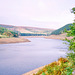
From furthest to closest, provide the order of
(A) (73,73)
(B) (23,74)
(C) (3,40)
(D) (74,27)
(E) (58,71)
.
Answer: (C) (3,40) → (B) (23,74) → (E) (58,71) → (D) (74,27) → (A) (73,73)

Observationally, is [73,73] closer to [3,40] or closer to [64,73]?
[64,73]

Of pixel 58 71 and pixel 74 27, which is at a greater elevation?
pixel 74 27

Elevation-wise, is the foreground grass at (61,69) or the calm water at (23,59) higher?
the foreground grass at (61,69)

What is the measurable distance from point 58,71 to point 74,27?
3626 millimetres

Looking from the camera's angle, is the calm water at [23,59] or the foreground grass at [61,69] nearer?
the foreground grass at [61,69]

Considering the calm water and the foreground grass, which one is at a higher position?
the foreground grass

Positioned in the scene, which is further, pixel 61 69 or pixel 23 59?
Answer: pixel 23 59

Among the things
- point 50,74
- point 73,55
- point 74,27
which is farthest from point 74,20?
point 50,74

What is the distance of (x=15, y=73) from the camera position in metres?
14.6

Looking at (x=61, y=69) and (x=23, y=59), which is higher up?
(x=61, y=69)

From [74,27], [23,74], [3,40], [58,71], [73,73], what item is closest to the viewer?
[73,73]

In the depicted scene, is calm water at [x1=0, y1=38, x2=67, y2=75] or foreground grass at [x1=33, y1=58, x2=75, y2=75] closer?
foreground grass at [x1=33, y1=58, x2=75, y2=75]

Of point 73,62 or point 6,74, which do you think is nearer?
point 73,62

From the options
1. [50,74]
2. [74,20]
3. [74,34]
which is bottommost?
[50,74]
